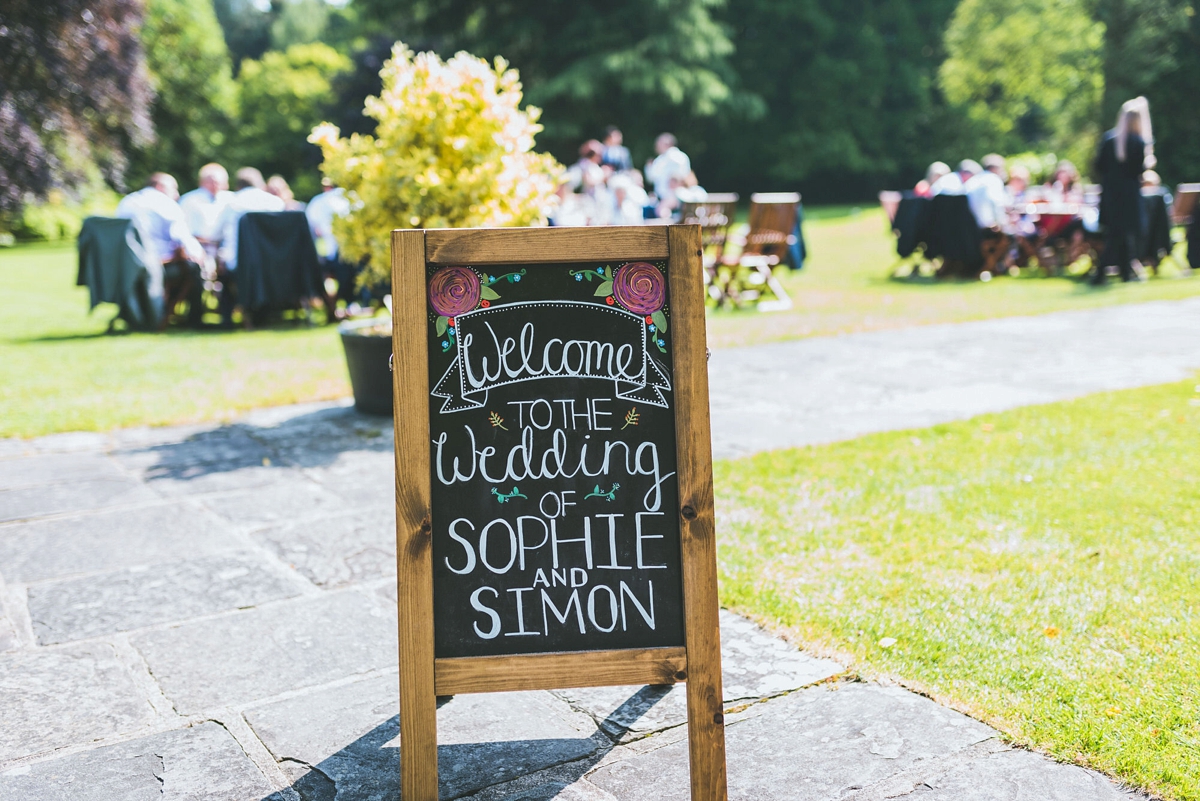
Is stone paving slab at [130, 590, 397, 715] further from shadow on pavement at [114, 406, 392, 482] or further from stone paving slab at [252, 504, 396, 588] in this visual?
shadow on pavement at [114, 406, 392, 482]

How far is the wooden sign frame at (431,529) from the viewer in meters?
2.27

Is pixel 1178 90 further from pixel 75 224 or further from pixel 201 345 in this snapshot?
pixel 75 224

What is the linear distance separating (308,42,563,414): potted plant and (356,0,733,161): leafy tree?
2548 cm

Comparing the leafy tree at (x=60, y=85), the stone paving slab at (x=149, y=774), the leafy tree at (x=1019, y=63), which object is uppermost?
the leafy tree at (x=1019, y=63)

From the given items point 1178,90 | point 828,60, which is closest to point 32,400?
point 1178,90

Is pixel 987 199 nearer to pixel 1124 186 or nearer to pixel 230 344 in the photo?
pixel 1124 186

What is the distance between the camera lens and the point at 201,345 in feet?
31.7

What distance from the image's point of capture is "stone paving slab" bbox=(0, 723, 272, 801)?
2.37 m

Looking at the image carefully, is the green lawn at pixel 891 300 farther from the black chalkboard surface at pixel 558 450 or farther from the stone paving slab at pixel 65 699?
the black chalkboard surface at pixel 558 450

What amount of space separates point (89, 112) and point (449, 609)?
25632mm

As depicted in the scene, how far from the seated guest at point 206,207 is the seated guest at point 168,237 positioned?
45cm

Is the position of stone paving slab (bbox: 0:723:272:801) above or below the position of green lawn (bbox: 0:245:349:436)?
below

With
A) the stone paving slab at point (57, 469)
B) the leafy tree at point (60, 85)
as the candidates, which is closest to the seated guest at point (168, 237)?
the stone paving slab at point (57, 469)

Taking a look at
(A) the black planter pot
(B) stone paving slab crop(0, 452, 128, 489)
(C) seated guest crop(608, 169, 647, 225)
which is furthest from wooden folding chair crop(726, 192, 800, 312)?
(B) stone paving slab crop(0, 452, 128, 489)
